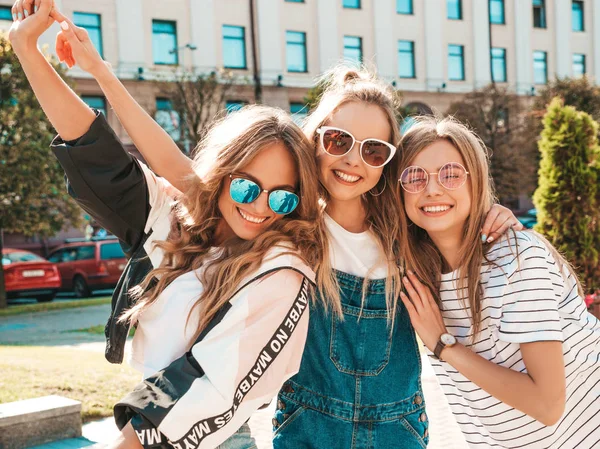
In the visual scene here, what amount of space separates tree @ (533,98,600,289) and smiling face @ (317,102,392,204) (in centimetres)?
691

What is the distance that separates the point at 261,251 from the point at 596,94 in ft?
102

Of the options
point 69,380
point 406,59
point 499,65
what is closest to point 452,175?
point 69,380

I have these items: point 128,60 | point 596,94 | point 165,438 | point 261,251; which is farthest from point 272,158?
point 596,94

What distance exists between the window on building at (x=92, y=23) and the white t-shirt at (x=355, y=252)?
82.5 feet

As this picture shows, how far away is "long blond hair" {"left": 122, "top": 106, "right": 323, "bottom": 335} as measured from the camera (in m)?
1.94

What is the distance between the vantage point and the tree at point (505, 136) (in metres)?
27.0

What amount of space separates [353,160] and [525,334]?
829mm

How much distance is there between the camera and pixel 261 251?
6.22 feet

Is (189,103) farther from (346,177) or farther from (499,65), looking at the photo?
(346,177)

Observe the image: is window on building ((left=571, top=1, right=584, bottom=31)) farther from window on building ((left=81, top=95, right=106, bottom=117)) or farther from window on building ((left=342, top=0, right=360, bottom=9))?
window on building ((left=81, top=95, right=106, bottom=117))

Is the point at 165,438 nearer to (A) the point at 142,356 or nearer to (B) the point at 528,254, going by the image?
(A) the point at 142,356

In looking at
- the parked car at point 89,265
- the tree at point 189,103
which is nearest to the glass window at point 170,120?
the tree at point 189,103

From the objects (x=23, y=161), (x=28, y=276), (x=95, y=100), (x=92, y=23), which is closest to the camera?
(x=23, y=161)

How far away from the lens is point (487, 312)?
2340mm
